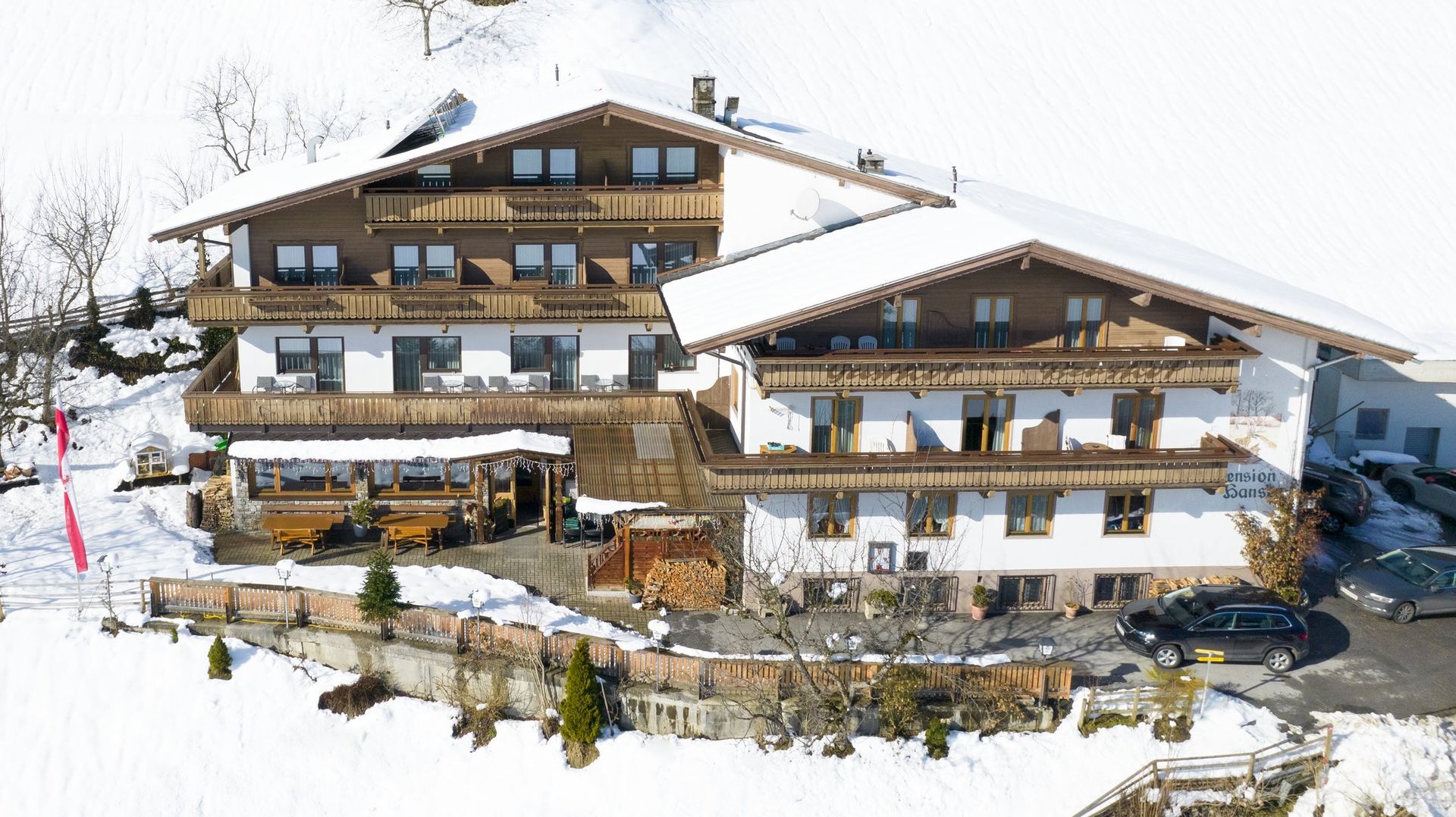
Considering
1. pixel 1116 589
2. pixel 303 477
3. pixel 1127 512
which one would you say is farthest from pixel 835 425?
pixel 303 477

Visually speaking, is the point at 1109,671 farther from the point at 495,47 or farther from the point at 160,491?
the point at 495,47

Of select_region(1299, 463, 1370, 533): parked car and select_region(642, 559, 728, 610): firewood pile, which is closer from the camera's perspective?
select_region(642, 559, 728, 610): firewood pile

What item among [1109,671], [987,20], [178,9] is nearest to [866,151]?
[1109,671]

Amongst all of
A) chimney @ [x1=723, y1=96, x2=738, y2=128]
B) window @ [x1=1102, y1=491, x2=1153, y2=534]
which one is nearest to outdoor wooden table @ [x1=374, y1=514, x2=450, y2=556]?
chimney @ [x1=723, y1=96, x2=738, y2=128]

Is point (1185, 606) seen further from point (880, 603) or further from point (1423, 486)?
point (1423, 486)

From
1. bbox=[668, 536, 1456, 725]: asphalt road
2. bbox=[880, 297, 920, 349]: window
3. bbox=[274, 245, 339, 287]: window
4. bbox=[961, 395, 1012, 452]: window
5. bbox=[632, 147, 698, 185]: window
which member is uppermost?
bbox=[632, 147, 698, 185]: window

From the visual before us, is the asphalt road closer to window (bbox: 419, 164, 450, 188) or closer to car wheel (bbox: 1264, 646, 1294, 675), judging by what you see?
car wheel (bbox: 1264, 646, 1294, 675)
